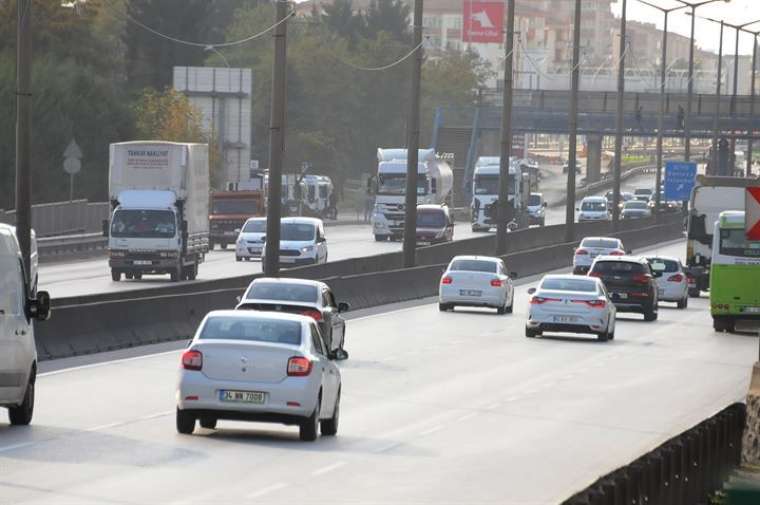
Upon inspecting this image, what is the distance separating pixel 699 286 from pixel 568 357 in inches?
1124

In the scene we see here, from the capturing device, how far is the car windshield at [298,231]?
65.3 metres

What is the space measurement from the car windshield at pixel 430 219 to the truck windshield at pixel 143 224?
2862 centimetres

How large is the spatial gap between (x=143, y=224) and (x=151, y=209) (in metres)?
0.47

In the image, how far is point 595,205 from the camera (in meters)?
128

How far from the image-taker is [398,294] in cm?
5475

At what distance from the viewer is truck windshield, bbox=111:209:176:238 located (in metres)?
58.0

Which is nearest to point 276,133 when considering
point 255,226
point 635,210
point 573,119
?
point 255,226

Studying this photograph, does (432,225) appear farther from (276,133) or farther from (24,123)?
(24,123)

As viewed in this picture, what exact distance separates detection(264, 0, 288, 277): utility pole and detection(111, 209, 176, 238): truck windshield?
16709 millimetres

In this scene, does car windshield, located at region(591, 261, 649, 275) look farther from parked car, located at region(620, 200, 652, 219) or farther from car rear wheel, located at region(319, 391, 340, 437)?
parked car, located at region(620, 200, 652, 219)

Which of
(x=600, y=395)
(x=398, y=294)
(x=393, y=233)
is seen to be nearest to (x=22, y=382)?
(x=600, y=395)

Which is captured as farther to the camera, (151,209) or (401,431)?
(151,209)

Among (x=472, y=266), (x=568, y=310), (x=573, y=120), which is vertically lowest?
(x=568, y=310)

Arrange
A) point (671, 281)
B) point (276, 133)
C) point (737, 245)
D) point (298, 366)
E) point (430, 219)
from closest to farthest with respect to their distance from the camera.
Answer: point (298, 366)
point (276, 133)
point (737, 245)
point (671, 281)
point (430, 219)
